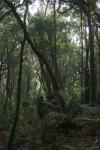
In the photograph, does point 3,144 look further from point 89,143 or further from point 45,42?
point 45,42

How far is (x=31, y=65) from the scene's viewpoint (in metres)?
39.0

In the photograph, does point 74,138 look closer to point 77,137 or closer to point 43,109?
point 77,137

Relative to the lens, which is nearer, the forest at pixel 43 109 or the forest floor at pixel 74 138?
the forest floor at pixel 74 138

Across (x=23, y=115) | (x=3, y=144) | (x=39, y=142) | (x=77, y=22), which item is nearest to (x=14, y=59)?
(x=77, y=22)

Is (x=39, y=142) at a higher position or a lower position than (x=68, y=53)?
lower

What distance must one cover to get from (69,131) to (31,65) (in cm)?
2781

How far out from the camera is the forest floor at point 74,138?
32.0 ft

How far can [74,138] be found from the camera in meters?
10.7

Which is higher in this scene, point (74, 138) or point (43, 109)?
point (43, 109)

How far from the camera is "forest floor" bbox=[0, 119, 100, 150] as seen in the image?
9768 mm

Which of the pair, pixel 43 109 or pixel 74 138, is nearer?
pixel 74 138

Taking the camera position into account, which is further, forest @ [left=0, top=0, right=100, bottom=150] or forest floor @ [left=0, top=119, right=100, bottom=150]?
forest @ [left=0, top=0, right=100, bottom=150]

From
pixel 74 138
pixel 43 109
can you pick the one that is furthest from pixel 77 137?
pixel 43 109

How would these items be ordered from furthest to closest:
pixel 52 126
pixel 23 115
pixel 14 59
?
pixel 14 59 → pixel 23 115 → pixel 52 126
